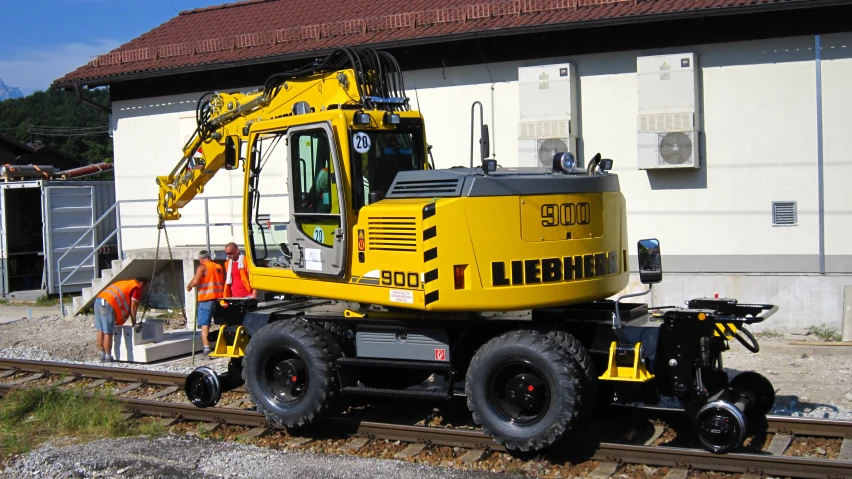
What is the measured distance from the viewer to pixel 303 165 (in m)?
8.29

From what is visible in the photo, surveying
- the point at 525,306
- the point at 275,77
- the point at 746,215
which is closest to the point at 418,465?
the point at 525,306

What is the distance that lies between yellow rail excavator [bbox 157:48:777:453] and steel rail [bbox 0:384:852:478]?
0.17 meters

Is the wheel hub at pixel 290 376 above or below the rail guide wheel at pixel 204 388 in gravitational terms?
above

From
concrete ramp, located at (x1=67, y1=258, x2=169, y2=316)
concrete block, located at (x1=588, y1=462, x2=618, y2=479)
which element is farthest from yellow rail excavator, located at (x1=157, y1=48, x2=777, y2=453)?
concrete ramp, located at (x1=67, y1=258, x2=169, y2=316)

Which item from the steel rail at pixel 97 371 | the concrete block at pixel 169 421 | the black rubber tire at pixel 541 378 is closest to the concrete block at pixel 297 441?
the concrete block at pixel 169 421

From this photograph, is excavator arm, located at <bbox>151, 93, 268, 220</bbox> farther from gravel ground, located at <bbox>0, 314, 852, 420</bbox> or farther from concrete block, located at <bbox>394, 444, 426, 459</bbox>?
concrete block, located at <bbox>394, 444, 426, 459</bbox>

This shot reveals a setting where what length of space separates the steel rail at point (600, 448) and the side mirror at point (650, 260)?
149cm

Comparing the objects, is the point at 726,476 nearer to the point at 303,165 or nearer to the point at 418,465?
the point at 418,465

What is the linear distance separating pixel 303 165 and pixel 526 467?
3519 mm

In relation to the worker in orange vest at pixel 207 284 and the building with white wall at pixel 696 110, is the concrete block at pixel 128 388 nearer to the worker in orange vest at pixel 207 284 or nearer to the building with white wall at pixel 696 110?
the worker in orange vest at pixel 207 284

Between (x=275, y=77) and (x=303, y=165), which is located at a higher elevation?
(x=275, y=77)

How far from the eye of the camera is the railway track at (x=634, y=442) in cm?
675

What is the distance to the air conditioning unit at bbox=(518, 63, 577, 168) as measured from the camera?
49.6 ft

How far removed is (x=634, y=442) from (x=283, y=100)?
197 inches
